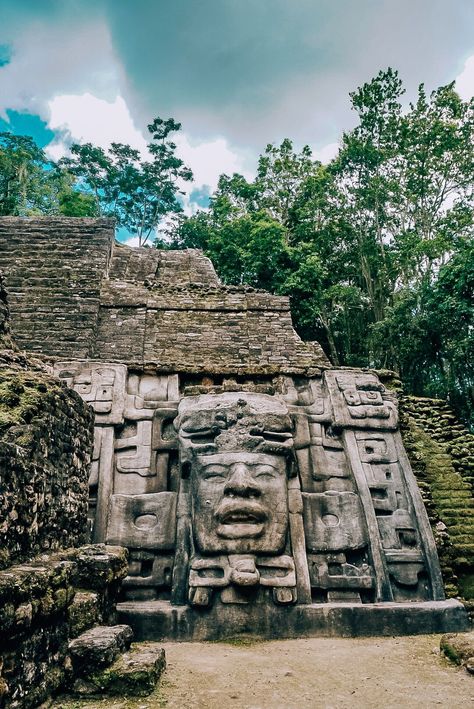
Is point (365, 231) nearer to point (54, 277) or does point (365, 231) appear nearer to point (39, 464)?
point (54, 277)

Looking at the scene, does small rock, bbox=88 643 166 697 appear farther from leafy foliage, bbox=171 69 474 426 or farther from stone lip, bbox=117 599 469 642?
leafy foliage, bbox=171 69 474 426

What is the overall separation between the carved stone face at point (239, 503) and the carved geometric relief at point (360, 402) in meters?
1.25

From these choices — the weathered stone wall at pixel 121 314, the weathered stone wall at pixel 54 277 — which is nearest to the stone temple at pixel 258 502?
the weathered stone wall at pixel 121 314

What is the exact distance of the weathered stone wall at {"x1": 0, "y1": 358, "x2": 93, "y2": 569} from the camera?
288cm

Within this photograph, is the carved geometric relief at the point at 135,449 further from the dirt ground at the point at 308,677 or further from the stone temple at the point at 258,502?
the dirt ground at the point at 308,677

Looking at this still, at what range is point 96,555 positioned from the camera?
361 centimetres

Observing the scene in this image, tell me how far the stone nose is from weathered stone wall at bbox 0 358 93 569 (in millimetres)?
1304

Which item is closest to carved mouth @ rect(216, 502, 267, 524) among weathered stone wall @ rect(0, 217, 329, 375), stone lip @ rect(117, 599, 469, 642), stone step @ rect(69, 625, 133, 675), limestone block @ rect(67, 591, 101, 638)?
stone lip @ rect(117, 599, 469, 642)

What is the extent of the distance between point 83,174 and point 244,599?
26.7 meters

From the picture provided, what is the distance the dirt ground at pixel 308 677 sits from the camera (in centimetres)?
261

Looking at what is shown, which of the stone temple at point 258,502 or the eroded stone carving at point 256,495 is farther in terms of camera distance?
the eroded stone carving at point 256,495

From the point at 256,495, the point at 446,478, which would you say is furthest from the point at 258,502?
the point at 446,478

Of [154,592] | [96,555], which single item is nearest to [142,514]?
[154,592]

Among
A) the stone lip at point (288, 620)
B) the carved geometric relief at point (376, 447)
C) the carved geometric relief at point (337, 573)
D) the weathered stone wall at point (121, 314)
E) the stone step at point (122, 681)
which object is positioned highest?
the weathered stone wall at point (121, 314)
